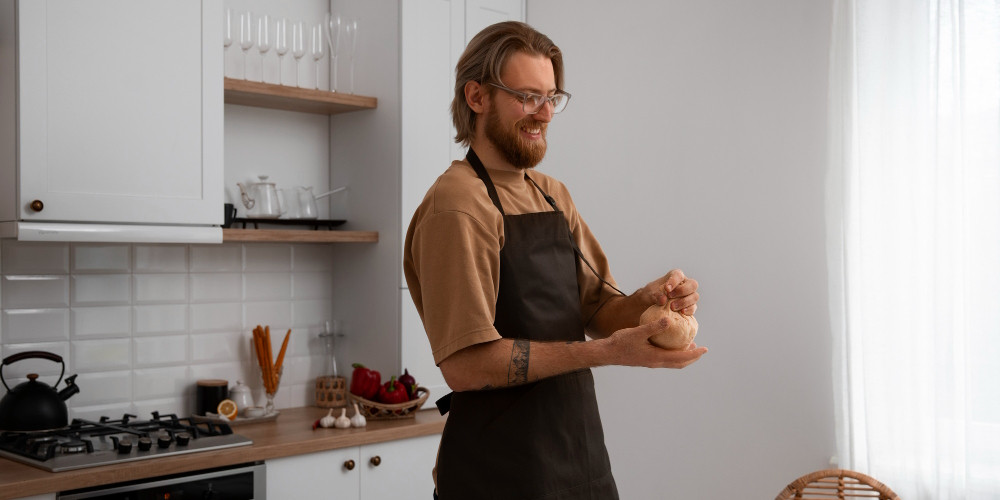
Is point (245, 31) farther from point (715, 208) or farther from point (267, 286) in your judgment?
point (715, 208)

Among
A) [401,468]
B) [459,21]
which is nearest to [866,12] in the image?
[459,21]

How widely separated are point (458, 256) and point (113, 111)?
1.52 metres

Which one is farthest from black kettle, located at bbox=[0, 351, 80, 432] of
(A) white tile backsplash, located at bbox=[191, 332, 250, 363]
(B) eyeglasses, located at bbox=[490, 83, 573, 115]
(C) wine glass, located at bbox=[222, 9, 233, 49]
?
(B) eyeglasses, located at bbox=[490, 83, 573, 115]

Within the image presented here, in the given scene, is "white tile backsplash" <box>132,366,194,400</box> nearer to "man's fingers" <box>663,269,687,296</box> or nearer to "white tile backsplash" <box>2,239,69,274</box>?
"white tile backsplash" <box>2,239,69,274</box>

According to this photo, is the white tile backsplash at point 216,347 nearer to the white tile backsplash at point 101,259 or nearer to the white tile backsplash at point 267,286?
the white tile backsplash at point 267,286

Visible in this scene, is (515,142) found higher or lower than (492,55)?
lower

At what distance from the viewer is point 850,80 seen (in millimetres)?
2693

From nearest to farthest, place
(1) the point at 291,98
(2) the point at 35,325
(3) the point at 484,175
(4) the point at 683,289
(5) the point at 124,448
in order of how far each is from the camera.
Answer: (4) the point at 683,289
(3) the point at 484,175
(5) the point at 124,448
(2) the point at 35,325
(1) the point at 291,98

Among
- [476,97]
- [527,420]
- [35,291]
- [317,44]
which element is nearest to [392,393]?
[35,291]

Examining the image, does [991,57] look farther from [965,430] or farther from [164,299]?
[164,299]

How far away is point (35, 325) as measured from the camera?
109 inches

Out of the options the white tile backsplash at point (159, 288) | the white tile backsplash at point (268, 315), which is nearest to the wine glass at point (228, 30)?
the white tile backsplash at point (159, 288)

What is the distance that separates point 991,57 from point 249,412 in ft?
8.28

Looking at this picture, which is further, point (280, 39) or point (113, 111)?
point (280, 39)
